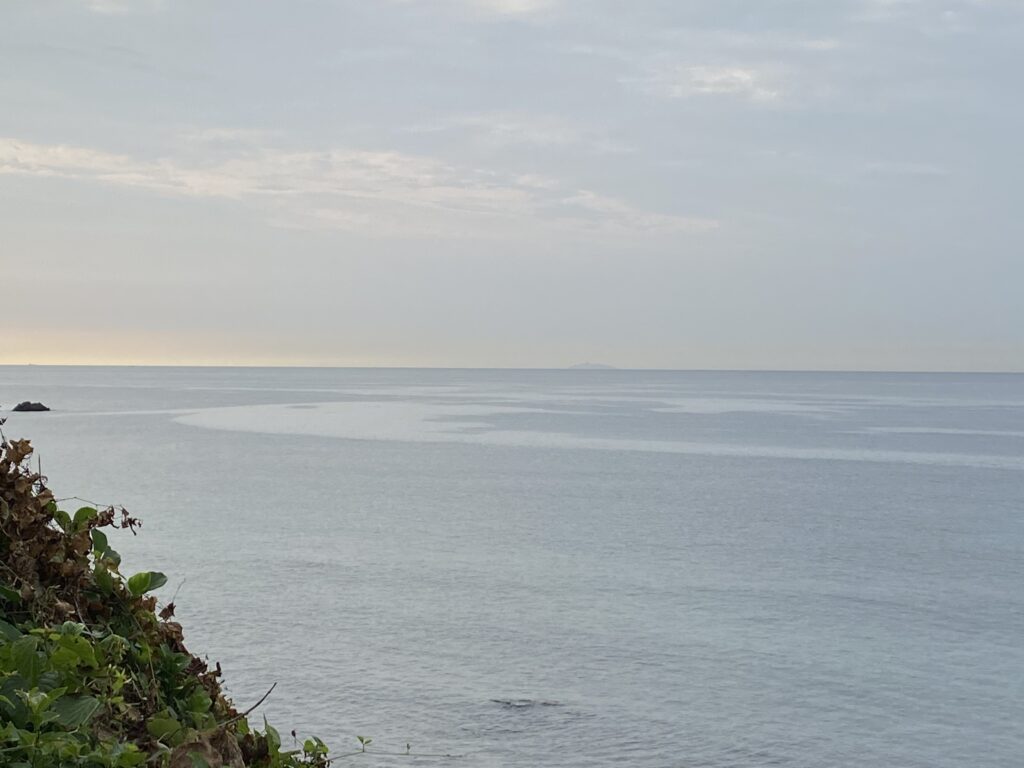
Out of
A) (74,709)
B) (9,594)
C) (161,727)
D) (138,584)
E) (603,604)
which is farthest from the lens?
(603,604)

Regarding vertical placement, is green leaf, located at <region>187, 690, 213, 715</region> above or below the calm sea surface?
above

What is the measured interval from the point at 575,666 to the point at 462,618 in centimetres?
512

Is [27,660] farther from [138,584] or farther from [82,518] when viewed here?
[82,518]

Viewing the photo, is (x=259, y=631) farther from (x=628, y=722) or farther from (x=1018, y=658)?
(x=1018, y=658)

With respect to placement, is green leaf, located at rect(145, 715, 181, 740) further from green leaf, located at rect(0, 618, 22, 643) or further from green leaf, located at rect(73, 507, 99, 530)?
green leaf, located at rect(73, 507, 99, 530)

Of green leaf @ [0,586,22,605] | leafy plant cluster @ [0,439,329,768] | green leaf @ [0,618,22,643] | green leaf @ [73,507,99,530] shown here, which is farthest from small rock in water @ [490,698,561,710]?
green leaf @ [0,618,22,643]

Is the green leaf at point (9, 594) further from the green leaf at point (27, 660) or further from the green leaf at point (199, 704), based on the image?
the green leaf at point (199, 704)

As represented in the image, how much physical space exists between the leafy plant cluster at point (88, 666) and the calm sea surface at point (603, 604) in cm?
547

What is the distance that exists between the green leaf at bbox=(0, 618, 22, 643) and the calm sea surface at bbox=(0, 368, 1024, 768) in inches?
233

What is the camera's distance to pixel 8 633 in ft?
10.7

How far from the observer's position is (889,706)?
69.7ft

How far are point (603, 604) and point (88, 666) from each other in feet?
89.7

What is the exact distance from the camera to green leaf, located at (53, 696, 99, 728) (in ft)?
9.87

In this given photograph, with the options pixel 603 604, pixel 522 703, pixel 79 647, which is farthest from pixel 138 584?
pixel 603 604
